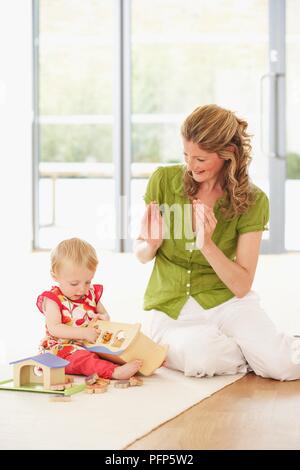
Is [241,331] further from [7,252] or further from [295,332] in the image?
[7,252]

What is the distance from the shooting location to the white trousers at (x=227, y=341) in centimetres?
234

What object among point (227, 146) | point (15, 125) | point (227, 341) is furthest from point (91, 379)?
point (15, 125)

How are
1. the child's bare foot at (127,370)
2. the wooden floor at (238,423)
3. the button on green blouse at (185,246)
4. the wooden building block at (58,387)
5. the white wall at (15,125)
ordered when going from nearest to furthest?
the wooden floor at (238,423), the wooden building block at (58,387), the child's bare foot at (127,370), the button on green blouse at (185,246), the white wall at (15,125)

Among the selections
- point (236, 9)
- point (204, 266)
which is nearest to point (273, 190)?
point (236, 9)

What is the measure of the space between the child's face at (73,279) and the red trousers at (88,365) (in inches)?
6.7

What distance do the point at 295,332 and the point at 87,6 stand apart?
11.0 ft

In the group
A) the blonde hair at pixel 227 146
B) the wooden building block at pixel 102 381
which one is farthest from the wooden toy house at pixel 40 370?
the blonde hair at pixel 227 146

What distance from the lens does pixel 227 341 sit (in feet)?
7.86

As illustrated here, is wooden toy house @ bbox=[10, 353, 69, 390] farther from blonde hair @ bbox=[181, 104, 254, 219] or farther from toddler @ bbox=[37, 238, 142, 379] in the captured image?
blonde hair @ bbox=[181, 104, 254, 219]

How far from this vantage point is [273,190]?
17.7 feet

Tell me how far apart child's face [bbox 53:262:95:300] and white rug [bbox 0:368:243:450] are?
303mm

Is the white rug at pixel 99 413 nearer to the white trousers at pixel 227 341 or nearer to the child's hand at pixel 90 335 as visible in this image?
the white trousers at pixel 227 341

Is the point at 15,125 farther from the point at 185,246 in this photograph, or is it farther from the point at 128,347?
the point at 128,347
